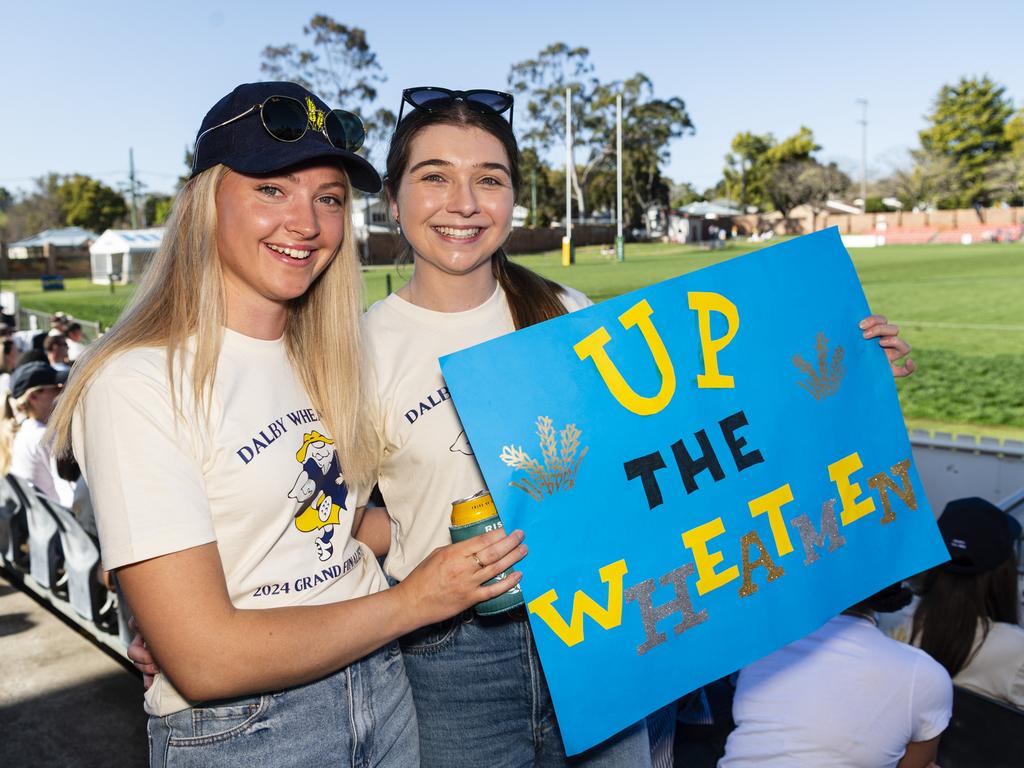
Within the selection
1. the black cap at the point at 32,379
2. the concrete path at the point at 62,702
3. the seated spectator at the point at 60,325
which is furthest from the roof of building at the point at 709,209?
the concrete path at the point at 62,702

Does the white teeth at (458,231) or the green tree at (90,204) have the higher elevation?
the green tree at (90,204)

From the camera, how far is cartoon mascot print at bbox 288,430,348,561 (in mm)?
1558

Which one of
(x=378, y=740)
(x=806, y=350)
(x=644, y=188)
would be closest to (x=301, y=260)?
(x=378, y=740)

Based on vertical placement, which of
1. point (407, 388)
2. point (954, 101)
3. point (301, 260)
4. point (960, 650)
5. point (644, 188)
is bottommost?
point (960, 650)

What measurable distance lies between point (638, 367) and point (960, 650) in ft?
5.72

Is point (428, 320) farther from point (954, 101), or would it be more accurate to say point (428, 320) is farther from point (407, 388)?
point (954, 101)

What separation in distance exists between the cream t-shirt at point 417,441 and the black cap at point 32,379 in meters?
4.61

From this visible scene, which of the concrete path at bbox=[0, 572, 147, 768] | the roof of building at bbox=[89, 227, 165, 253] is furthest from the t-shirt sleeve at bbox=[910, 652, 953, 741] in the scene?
the roof of building at bbox=[89, 227, 165, 253]

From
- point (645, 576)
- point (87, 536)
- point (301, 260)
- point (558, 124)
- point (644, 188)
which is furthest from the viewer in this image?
point (644, 188)

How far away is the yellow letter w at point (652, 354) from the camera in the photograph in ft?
6.06

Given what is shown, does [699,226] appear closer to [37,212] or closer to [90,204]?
[90,204]

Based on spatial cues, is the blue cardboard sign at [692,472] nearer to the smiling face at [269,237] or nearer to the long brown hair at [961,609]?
the smiling face at [269,237]

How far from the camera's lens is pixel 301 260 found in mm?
1628

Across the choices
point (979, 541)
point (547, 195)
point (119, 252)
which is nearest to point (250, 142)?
point (979, 541)
